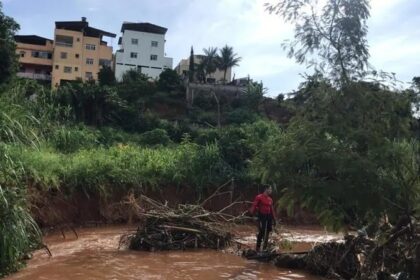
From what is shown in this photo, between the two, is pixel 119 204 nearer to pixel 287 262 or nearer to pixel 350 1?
pixel 287 262

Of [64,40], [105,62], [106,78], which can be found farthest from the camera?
[105,62]

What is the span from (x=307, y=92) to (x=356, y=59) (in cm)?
106

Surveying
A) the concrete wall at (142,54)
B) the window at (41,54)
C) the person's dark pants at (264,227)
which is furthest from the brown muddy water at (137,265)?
the concrete wall at (142,54)

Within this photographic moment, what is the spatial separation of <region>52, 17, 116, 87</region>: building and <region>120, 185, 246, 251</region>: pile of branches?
5302cm

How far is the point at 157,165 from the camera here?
20359 mm

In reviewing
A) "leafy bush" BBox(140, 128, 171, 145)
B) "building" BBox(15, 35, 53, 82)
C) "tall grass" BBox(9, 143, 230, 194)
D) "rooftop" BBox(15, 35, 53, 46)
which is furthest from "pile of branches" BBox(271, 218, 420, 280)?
"rooftop" BBox(15, 35, 53, 46)

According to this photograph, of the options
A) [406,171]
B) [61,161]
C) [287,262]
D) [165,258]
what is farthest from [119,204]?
[406,171]

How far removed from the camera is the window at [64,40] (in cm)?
6556

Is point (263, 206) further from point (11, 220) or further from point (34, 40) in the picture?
point (34, 40)

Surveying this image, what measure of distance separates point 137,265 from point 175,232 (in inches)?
90.7

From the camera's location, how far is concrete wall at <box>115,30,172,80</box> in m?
69.4

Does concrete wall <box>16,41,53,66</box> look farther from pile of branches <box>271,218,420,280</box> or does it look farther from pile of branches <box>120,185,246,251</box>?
pile of branches <box>271,218,420,280</box>

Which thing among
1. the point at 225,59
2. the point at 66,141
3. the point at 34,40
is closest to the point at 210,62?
the point at 225,59

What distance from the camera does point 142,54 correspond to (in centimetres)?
7062
